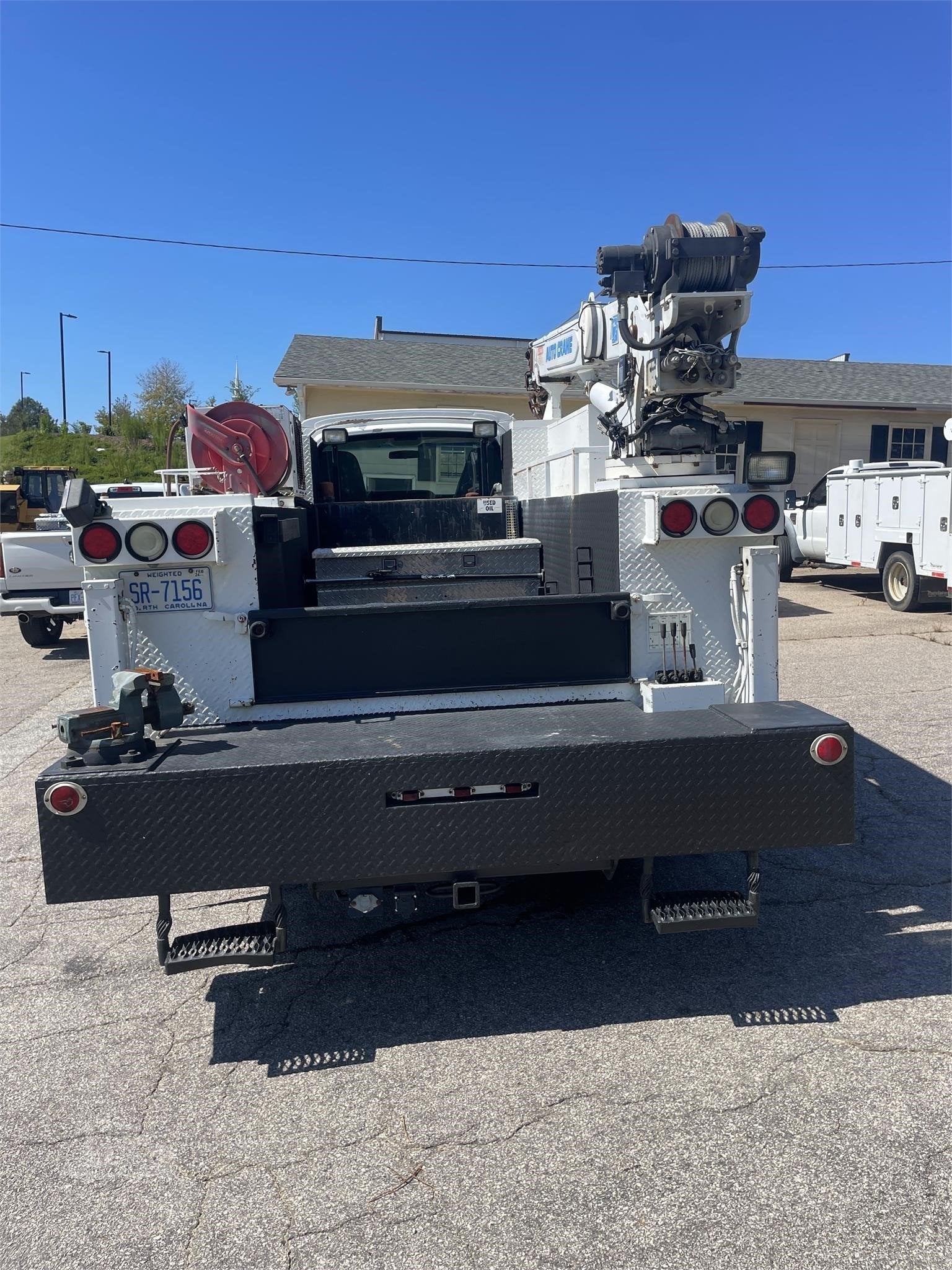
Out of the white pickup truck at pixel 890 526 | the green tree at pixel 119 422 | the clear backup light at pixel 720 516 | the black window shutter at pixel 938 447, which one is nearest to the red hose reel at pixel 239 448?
the clear backup light at pixel 720 516

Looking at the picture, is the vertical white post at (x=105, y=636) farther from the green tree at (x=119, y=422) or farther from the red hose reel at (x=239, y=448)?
the green tree at (x=119, y=422)

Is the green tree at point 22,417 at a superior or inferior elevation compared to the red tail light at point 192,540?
superior

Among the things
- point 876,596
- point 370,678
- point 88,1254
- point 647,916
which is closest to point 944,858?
point 647,916

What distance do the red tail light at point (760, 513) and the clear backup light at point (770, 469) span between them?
0.07 metres

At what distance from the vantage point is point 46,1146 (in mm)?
2801

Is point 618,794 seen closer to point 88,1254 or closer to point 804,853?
point 88,1254

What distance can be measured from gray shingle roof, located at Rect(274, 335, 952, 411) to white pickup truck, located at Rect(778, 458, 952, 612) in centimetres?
376

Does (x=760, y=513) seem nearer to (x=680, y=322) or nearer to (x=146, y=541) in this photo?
(x=680, y=322)

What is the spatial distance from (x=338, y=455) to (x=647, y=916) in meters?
3.92

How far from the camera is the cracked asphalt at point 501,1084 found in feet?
7.89

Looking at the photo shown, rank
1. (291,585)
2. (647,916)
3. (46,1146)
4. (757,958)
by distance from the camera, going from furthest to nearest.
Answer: (291,585)
(757,958)
(647,916)
(46,1146)

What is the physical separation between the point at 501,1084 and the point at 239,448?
3.00 meters

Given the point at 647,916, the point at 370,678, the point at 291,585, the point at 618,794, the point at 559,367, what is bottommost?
the point at 647,916

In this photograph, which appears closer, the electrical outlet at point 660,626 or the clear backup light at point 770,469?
the clear backup light at point 770,469
